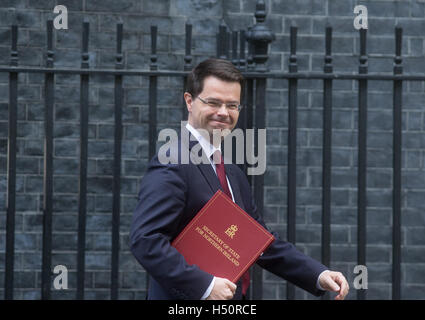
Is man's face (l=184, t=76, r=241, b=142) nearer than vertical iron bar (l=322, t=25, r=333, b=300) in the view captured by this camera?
Yes

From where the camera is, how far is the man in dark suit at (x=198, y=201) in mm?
2529

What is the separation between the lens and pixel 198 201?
269 centimetres

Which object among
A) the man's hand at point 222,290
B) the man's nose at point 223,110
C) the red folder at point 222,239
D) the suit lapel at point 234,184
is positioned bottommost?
the man's hand at point 222,290

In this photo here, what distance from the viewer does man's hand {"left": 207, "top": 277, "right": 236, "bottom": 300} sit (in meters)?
2.54

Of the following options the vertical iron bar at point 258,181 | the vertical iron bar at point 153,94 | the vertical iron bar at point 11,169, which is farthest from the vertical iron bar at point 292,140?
the vertical iron bar at point 11,169

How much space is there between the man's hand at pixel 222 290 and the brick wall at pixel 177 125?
116 inches

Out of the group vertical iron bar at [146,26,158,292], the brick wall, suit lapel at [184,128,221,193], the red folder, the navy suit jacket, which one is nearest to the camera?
the navy suit jacket

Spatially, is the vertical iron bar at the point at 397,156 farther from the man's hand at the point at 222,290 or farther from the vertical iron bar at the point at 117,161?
the man's hand at the point at 222,290

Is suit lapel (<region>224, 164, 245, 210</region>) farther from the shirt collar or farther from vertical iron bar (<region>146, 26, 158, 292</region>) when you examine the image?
vertical iron bar (<region>146, 26, 158, 292</region>)

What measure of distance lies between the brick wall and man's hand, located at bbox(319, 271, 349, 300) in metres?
2.60

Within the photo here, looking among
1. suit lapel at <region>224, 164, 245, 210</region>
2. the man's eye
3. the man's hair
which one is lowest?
suit lapel at <region>224, 164, 245, 210</region>

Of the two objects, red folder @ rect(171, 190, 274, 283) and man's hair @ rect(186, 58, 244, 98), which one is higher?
man's hair @ rect(186, 58, 244, 98)

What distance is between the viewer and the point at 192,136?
2793mm

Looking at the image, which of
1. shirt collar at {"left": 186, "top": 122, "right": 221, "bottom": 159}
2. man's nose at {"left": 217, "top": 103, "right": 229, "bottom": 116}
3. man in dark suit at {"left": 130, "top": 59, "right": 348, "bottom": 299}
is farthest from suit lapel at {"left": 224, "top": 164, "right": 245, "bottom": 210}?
man's nose at {"left": 217, "top": 103, "right": 229, "bottom": 116}
